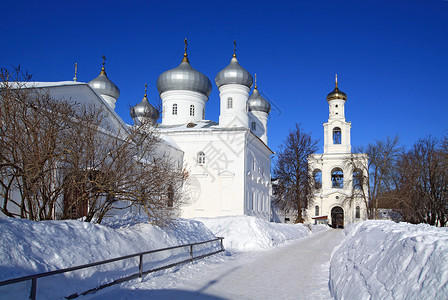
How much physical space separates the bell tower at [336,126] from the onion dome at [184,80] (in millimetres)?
21068

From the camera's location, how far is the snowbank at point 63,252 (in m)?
6.31

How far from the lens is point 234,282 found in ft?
29.4

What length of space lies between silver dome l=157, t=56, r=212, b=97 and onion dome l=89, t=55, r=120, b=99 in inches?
195

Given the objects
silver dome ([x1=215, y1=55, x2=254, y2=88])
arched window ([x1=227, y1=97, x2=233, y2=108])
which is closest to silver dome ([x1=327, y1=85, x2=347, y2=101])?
silver dome ([x1=215, y1=55, x2=254, y2=88])

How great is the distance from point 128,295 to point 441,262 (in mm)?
5301

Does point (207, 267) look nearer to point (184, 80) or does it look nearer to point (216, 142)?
point (216, 142)

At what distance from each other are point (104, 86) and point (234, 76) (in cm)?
1206

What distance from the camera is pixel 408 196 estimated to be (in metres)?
28.7

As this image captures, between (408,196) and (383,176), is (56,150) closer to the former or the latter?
(408,196)

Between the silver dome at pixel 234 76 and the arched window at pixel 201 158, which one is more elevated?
the silver dome at pixel 234 76

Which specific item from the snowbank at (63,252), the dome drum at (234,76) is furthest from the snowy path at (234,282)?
the dome drum at (234,76)

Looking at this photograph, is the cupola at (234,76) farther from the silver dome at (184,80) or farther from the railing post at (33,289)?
the railing post at (33,289)

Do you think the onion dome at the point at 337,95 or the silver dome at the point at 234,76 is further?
the onion dome at the point at 337,95

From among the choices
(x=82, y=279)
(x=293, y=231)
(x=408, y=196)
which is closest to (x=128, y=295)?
(x=82, y=279)
